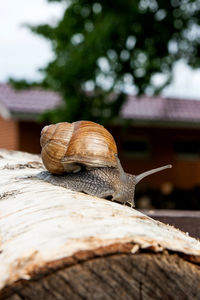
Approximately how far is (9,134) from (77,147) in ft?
50.8

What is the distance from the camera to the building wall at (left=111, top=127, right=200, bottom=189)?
61.3 ft

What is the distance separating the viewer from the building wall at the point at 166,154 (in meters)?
18.7

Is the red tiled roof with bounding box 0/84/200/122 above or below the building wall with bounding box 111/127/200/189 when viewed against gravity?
above

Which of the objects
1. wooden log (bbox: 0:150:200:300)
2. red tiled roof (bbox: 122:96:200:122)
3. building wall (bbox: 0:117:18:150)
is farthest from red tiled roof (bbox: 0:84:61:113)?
wooden log (bbox: 0:150:200:300)

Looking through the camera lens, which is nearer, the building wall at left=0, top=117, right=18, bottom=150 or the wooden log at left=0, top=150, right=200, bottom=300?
the wooden log at left=0, top=150, right=200, bottom=300

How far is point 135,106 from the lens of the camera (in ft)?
62.1

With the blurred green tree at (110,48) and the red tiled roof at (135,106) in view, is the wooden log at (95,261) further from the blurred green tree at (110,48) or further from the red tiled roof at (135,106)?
the red tiled roof at (135,106)

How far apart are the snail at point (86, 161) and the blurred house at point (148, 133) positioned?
1322cm

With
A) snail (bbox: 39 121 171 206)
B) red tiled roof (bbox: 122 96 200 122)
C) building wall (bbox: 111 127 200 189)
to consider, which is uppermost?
snail (bbox: 39 121 171 206)

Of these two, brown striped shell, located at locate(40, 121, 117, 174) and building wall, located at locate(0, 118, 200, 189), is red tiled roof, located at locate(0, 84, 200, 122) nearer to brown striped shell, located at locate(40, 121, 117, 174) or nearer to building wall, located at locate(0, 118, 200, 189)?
building wall, located at locate(0, 118, 200, 189)

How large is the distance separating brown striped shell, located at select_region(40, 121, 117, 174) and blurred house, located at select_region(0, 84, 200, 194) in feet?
43.3

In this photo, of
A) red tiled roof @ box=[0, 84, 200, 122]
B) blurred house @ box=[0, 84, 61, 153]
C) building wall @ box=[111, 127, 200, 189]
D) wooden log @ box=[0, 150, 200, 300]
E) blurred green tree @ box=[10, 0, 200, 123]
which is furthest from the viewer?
building wall @ box=[111, 127, 200, 189]

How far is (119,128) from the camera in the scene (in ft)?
60.6

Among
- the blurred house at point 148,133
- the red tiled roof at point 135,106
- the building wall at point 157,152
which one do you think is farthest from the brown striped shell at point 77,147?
the building wall at point 157,152
